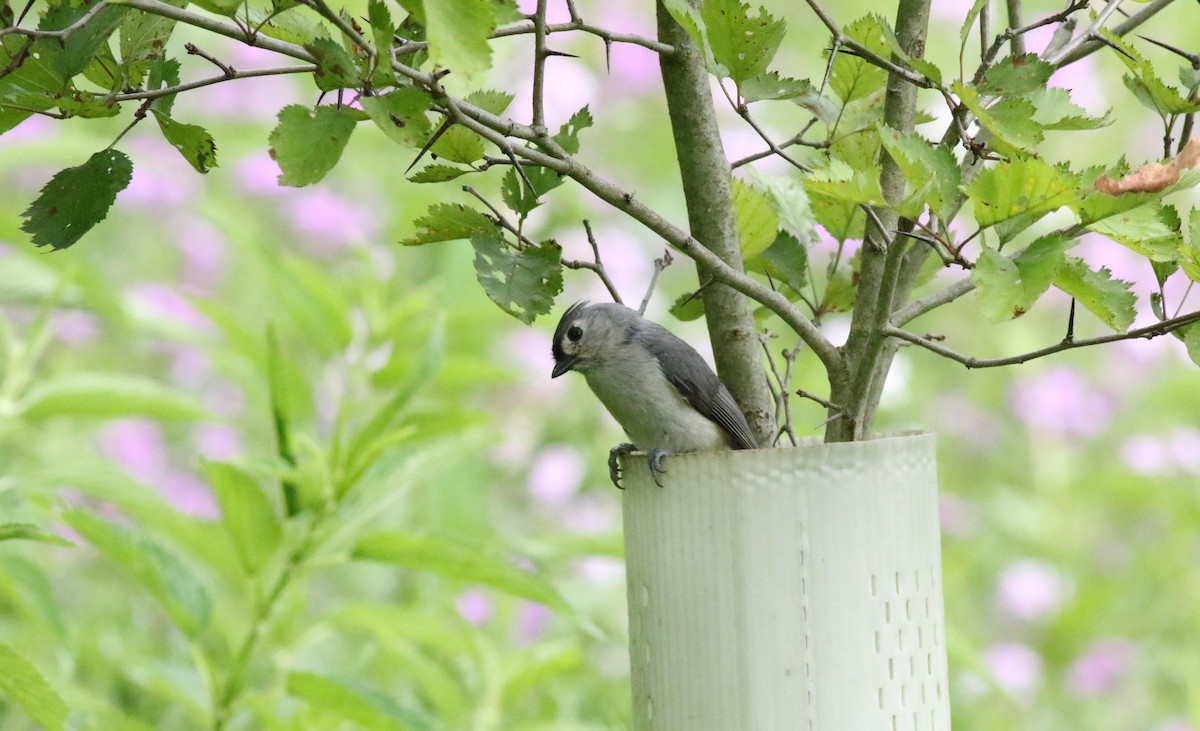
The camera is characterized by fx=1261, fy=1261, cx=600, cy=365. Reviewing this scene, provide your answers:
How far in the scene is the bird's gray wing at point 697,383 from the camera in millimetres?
1166

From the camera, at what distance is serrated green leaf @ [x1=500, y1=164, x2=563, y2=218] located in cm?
91

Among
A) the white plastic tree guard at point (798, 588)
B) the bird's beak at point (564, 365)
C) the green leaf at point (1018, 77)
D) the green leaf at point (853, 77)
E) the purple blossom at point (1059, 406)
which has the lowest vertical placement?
the white plastic tree guard at point (798, 588)

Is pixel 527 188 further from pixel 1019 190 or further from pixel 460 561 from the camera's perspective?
pixel 460 561

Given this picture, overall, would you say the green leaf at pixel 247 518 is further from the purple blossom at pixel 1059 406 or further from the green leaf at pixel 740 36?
the purple blossom at pixel 1059 406

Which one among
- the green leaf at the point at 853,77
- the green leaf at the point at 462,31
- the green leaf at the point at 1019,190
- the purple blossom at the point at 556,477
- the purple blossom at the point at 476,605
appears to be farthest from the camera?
the purple blossom at the point at 556,477

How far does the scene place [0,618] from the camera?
213cm

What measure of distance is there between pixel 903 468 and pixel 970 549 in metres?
2.21

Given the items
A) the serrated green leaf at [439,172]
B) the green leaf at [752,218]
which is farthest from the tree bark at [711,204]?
the serrated green leaf at [439,172]

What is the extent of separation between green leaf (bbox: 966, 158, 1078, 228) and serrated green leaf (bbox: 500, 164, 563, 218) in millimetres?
296

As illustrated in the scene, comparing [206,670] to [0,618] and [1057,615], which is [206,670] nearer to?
[0,618]

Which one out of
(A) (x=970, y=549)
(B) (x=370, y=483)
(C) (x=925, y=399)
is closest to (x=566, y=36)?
(C) (x=925, y=399)

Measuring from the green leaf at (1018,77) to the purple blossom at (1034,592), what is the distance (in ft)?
7.20

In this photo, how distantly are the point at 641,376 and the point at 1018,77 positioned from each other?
84 cm

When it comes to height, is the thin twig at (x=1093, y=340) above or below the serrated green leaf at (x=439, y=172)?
below
